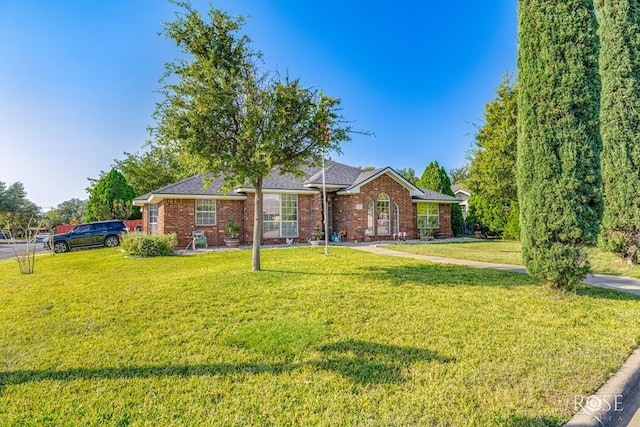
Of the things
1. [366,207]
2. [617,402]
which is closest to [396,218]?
[366,207]

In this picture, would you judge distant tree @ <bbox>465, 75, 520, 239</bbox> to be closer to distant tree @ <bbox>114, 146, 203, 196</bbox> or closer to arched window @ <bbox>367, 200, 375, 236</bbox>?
arched window @ <bbox>367, 200, 375, 236</bbox>

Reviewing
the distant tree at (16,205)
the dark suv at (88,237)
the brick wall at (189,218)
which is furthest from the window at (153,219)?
the distant tree at (16,205)

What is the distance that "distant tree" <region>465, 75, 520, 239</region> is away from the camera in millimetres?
16797

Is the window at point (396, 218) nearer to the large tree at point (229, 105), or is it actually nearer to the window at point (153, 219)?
the large tree at point (229, 105)

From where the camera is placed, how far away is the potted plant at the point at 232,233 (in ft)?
53.0

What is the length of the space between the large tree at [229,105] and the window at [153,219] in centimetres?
1252

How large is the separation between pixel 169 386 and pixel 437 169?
83.6ft


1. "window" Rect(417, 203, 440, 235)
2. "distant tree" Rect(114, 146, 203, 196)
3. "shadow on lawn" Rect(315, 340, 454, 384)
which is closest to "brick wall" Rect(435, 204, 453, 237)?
"window" Rect(417, 203, 440, 235)

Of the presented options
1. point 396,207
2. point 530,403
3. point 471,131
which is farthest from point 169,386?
point 471,131

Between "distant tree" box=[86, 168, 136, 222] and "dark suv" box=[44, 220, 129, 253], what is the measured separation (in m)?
7.61

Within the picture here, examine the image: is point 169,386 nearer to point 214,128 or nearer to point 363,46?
point 214,128

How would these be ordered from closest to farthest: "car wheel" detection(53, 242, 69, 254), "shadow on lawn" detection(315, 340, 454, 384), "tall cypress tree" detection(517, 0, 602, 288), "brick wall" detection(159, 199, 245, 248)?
"shadow on lawn" detection(315, 340, 454, 384) → "tall cypress tree" detection(517, 0, 602, 288) → "brick wall" detection(159, 199, 245, 248) → "car wheel" detection(53, 242, 69, 254)

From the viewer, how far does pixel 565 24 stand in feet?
19.7

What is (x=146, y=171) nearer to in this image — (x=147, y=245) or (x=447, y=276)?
(x=147, y=245)
